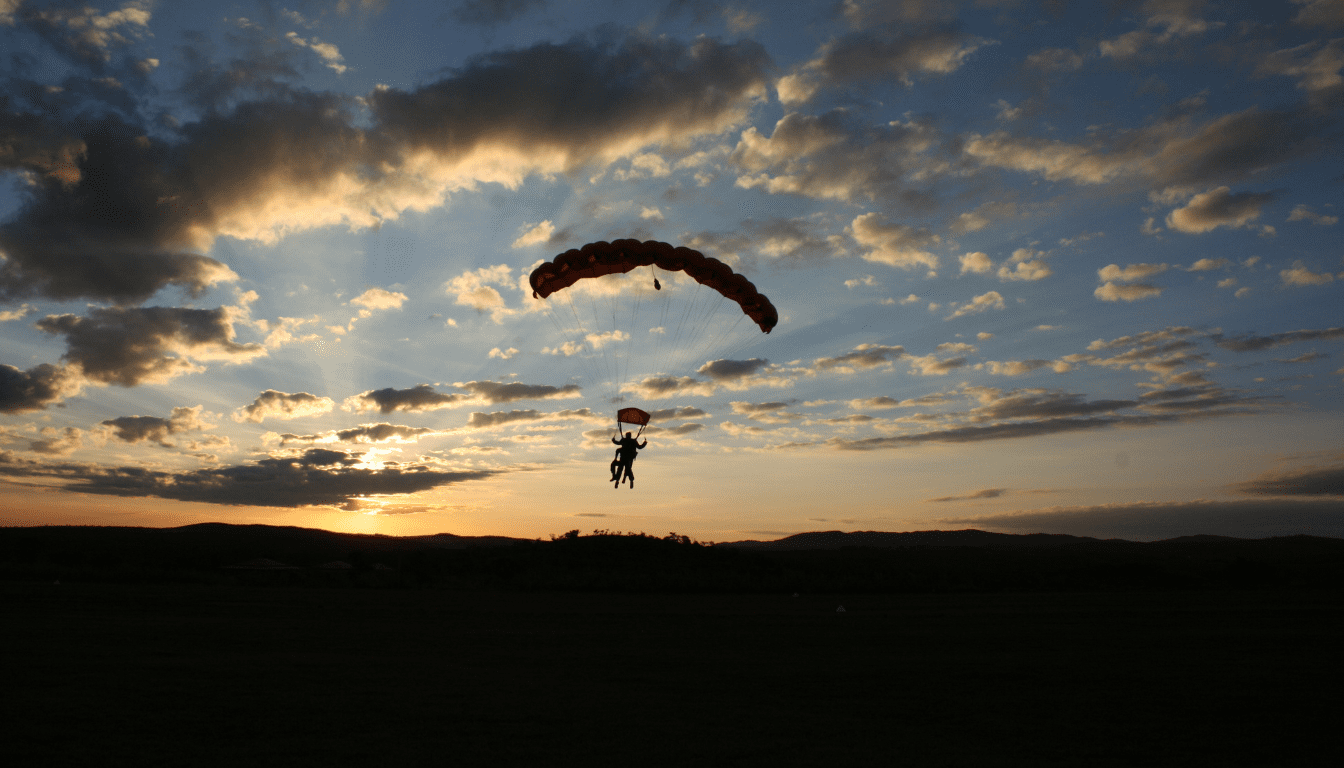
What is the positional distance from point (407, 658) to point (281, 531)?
165 meters

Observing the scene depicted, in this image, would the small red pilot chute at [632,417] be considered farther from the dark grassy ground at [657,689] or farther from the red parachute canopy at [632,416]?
the dark grassy ground at [657,689]

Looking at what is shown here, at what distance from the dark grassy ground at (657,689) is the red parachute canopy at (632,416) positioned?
6.13 meters

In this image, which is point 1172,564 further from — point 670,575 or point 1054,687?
point 1054,687

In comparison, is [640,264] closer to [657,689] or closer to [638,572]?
[657,689]

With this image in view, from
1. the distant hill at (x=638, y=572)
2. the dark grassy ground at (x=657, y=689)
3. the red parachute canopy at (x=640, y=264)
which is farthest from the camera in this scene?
the distant hill at (x=638, y=572)

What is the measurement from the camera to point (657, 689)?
13.7 m

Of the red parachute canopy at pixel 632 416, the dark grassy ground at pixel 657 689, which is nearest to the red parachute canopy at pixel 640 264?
the red parachute canopy at pixel 632 416

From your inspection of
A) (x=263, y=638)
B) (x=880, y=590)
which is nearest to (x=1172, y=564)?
(x=880, y=590)

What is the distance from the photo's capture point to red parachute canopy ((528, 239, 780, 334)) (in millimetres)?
21156

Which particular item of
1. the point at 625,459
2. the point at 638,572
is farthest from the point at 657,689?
the point at 638,572

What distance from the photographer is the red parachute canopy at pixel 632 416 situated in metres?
22.2

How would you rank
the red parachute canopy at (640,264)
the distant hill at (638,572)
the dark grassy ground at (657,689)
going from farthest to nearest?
the distant hill at (638,572), the red parachute canopy at (640,264), the dark grassy ground at (657,689)

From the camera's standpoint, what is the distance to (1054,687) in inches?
551

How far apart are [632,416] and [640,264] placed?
4424mm
